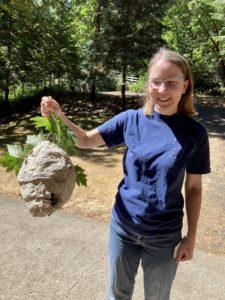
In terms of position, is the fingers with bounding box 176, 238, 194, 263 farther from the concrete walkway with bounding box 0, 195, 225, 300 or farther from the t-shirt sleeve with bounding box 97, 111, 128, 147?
the concrete walkway with bounding box 0, 195, 225, 300

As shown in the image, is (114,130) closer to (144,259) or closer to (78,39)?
(144,259)

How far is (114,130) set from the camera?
8.60 feet

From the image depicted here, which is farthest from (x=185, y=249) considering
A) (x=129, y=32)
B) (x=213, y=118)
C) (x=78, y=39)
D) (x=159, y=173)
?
(x=78, y=39)

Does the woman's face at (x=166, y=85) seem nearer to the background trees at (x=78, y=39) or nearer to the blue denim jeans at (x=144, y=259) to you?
the blue denim jeans at (x=144, y=259)

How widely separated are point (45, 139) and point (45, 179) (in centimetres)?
32

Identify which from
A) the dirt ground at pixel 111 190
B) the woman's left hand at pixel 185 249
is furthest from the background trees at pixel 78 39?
the woman's left hand at pixel 185 249

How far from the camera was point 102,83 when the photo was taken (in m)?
17.1

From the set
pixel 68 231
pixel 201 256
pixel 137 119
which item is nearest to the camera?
pixel 137 119

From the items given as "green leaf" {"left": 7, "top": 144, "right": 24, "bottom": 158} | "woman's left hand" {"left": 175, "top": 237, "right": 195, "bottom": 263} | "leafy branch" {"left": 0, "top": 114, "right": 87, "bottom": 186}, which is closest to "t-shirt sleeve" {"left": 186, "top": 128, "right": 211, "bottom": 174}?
"woman's left hand" {"left": 175, "top": 237, "right": 195, "bottom": 263}

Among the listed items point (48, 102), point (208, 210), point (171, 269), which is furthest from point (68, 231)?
point (48, 102)

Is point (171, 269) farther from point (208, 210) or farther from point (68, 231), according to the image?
point (208, 210)

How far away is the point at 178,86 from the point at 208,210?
16.3 feet

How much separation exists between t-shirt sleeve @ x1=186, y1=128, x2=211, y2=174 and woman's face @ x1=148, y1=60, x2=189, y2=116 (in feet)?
0.89

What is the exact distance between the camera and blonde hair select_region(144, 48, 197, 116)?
89.7 inches
